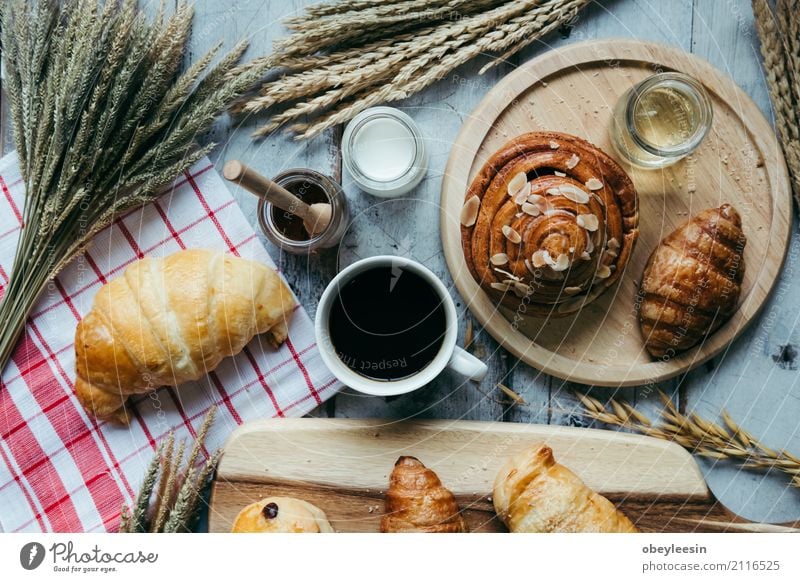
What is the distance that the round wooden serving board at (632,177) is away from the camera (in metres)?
0.85

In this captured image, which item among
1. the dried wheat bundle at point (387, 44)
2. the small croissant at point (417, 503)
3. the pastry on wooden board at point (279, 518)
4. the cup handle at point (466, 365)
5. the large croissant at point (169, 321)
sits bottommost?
the small croissant at point (417, 503)

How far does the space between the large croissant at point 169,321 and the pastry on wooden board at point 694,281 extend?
500 mm

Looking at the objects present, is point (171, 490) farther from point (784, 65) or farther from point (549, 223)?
point (784, 65)

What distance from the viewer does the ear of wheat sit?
84 cm

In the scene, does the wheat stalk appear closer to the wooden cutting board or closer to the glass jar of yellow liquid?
the wooden cutting board

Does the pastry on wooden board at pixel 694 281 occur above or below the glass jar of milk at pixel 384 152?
below

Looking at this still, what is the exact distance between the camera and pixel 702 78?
33.4 inches

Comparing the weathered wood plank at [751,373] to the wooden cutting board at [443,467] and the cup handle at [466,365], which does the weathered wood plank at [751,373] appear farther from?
the cup handle at [466,365]

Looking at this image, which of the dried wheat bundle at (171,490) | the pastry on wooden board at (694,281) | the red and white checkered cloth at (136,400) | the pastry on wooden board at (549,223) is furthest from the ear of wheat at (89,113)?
the pastry on wooden board at (694,281)
